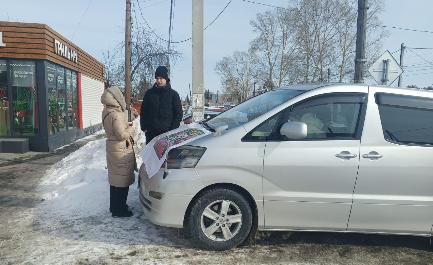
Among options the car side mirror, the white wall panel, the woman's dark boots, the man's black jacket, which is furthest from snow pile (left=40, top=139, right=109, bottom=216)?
the white wall panel

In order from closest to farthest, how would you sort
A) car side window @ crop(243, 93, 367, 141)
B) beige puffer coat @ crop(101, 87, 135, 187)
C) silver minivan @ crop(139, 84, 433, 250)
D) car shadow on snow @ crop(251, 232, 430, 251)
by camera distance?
silver minivan @ crop(139, 84, 433, 250)
car side window @ crop(243, 93, 367, 141)
car shadow on snow @ crop(251, 232, 430, 251)
beige puffer coat @ crop(101, 87, 135, 187)

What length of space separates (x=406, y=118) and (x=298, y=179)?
1.35 meters

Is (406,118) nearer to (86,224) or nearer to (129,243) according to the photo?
(129,243)

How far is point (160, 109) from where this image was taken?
618 cm

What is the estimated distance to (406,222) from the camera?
4293 millimetres

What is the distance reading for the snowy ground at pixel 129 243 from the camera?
4.14m

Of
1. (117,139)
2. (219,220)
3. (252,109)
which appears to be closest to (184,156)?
(219,220)

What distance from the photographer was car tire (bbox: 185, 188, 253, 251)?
4.22 meters

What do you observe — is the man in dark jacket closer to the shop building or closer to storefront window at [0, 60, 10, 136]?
the shop building

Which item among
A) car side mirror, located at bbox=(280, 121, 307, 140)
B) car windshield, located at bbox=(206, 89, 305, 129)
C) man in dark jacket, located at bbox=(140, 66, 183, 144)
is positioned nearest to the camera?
car side mirror, located at bbox=(280, 121, 307, 140)

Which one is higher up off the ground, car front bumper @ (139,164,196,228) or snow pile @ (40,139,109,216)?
car front bumper @ (139,164,196,228)

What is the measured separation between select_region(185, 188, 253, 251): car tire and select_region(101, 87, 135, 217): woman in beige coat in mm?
1292

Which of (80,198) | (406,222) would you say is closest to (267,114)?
(406,222)

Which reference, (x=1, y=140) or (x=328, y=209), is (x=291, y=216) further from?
(x=1, y=140)
